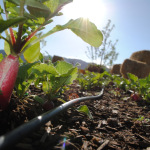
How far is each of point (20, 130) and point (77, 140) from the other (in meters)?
0.33

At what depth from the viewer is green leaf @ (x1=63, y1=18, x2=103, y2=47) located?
2.19 feet

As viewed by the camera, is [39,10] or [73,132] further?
[73,132]

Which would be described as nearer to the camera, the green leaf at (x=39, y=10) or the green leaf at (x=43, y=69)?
the green leaf at (x=39, y=10)

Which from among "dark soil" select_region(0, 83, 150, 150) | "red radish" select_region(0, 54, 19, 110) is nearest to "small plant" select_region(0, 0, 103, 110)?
"red radish" select_region(0, 54, 19, 110)

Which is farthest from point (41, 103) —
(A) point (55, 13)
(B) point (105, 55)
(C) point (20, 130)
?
(B) point (105, 55)

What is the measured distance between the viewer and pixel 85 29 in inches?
26.6

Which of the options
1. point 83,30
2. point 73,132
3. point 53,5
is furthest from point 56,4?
point 73,132

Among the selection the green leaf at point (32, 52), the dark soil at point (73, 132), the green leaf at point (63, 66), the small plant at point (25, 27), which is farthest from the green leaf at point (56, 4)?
the dark soil at point (73, 132)

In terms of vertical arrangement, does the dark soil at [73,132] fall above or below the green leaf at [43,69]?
below

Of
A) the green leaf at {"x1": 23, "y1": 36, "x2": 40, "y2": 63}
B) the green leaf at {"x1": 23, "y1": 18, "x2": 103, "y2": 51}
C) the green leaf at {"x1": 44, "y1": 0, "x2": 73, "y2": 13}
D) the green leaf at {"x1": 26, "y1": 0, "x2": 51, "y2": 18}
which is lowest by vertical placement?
the green leaf at {"x1": 23, "y1": 36, "x2": 40, "y2": 63}

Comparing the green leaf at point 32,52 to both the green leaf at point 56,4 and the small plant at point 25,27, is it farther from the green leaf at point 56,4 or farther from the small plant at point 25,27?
the green leaf at point 56,4

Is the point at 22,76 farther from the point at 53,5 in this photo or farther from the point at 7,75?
the point at 53,5

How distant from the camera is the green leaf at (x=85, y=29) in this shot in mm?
667

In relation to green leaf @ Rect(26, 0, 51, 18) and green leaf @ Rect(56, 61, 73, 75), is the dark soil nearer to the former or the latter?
green leaf @ Rect(56, 61, 73, 75)
